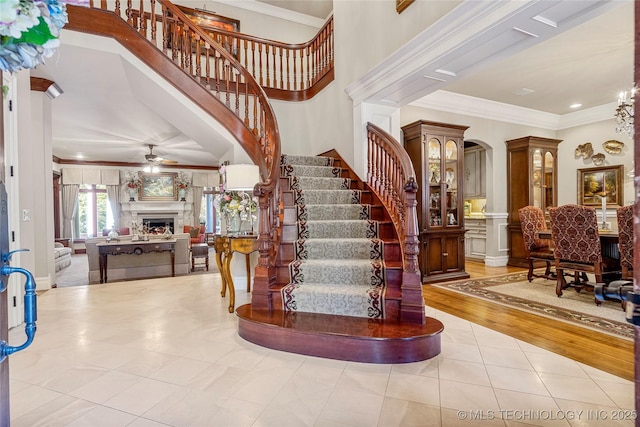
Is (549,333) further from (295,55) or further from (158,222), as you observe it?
(158,222)

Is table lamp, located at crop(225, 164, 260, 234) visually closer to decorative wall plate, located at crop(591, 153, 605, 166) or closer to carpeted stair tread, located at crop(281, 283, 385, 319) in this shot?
carpeted stair tread, located at crop(281, 283, 385, 319)

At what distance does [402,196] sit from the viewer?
3.09 metres

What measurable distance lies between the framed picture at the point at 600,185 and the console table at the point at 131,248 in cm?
811

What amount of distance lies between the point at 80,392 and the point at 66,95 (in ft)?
16.1

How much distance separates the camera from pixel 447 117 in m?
5.72

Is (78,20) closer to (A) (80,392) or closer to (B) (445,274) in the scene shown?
(A) (80,392)

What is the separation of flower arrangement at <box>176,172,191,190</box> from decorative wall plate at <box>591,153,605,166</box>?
429 inches

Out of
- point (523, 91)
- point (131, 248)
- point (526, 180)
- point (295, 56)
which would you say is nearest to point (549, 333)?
point (526, 180)

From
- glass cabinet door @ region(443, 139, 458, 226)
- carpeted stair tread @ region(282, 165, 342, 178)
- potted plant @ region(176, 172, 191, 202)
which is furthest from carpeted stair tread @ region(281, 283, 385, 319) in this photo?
potted plant @ region(176, 172, 191, 202)

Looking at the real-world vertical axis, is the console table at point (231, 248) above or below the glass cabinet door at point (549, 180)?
below

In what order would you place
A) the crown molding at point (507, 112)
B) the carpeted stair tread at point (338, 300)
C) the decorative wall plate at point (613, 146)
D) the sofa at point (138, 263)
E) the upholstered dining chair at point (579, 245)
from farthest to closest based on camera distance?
the decorative wall plate at point (613, 146) < the sofa at point (138, 263) < the crown molding at point (507, 112) < the upholstered dining chair at point (579, 245) < the carpeted stair tread at point (338, 300)

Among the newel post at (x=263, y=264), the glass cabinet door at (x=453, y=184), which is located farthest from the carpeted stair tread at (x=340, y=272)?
the glass cabinet door at (x=453, y=184)

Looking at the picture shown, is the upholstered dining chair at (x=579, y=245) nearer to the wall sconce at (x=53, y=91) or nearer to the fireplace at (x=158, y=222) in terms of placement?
the wall sconce at (x=53, y=91)

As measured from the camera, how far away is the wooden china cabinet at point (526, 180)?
238 inches
